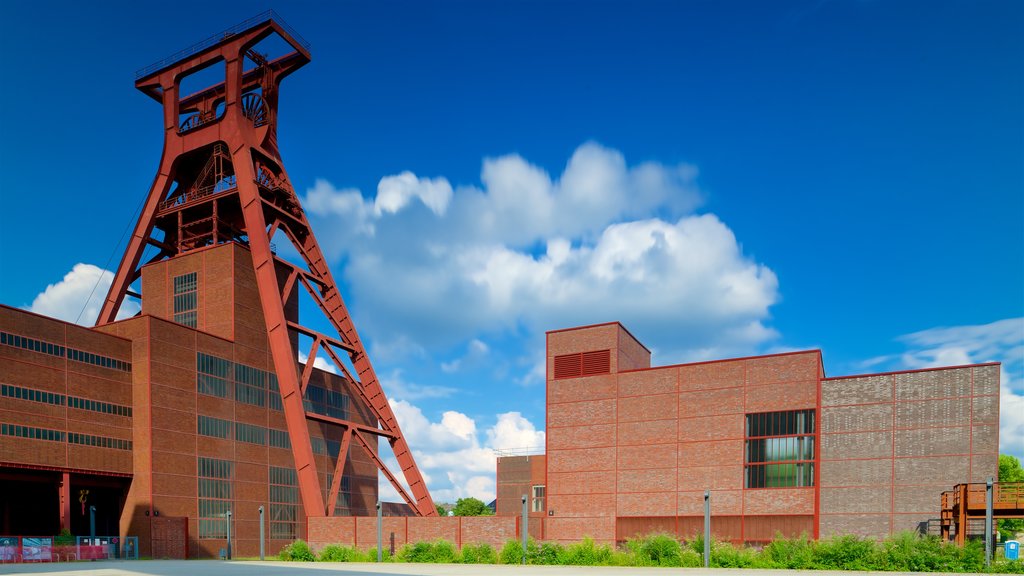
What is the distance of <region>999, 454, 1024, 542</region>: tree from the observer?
7194cm

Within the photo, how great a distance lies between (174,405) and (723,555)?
35.8 metres

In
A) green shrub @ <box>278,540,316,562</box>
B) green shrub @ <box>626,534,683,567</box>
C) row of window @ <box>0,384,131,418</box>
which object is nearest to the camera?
green shrub @ <box>626,534,683,567</box>

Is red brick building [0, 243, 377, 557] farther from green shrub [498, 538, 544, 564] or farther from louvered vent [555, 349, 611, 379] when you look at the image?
louvered vent [555, 349, 611, 379]

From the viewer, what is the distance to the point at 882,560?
29938 mm

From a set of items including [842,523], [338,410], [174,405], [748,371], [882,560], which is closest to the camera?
[882,560]

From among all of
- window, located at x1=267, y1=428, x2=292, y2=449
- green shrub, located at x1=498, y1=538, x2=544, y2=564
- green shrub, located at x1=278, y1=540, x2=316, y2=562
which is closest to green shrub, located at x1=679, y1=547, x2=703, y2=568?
green shrub, located at x1=498, y1=538, x2=544, y2=564

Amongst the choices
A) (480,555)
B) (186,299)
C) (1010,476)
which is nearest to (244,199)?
(186,299)

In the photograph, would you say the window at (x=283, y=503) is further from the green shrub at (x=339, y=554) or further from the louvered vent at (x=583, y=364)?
the louvered vent at (x=583, y=364)

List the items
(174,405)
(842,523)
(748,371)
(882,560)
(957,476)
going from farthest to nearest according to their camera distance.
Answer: (174,405)
(748,371)
(842,523)
(957,476)
(882,560)

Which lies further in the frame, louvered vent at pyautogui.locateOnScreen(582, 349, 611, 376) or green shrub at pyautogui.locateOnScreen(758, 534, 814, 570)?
louvered vent at pyautogui.locateOnScreen(582, 349, 611, 376)

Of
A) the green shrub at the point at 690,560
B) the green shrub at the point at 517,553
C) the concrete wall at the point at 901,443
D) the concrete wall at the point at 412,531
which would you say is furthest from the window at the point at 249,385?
the concrete wall at the point at 901,443

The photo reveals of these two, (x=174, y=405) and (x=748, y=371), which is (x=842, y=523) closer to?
(x=748, y=371)

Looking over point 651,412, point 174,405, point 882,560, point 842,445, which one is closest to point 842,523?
point 842,445

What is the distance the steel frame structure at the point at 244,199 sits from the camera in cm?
5816
